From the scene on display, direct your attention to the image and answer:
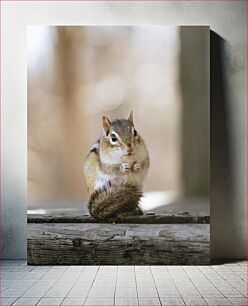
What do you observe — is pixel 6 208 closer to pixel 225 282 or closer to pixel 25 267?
pixel 25 267

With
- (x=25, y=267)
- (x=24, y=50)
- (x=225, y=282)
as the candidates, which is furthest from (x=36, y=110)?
(x=225, y=282)

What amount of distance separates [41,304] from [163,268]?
158cm

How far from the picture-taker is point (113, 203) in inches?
229

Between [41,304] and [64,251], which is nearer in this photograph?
[41,304]

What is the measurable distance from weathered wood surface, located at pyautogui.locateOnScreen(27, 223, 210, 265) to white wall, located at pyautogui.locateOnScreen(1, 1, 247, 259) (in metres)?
0.26

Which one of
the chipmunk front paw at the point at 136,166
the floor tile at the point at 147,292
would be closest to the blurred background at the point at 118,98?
the chipmunk front paw at the point at 136,166

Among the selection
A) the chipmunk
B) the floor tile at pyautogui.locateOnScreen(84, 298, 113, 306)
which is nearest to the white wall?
the chipmunk

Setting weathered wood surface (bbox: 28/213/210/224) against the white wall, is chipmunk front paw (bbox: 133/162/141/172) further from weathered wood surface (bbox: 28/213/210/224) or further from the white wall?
the white wall

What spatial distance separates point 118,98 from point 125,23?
0.72m

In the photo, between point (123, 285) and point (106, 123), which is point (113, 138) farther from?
point (123, 285)

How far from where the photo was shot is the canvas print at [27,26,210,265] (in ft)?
19.1

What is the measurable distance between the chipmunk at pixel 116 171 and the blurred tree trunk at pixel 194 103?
0.40m

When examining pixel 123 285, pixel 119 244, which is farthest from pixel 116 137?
pixel 123 285

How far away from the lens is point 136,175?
5.84m
